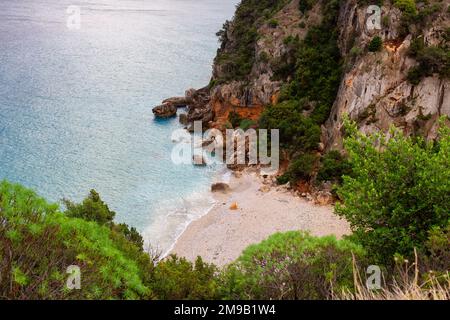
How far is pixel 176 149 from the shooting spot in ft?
203

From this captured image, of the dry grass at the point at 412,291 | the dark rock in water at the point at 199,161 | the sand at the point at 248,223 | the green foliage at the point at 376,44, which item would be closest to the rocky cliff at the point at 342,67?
the green foliage at the point at 376,44

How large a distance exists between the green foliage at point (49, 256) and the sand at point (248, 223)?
21.1 m

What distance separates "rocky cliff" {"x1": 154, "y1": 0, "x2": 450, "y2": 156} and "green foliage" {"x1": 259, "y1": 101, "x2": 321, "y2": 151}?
3.64 feet

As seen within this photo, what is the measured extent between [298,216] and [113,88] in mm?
52211

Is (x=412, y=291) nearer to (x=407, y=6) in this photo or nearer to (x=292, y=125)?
(x=407, y=6)

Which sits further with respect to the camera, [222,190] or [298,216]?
[222,190]

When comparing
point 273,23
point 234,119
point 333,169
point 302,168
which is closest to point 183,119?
point 234,119

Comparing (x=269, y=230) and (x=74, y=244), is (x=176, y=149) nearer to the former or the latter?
(x=269, y=230)

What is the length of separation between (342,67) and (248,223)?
71.9 feet

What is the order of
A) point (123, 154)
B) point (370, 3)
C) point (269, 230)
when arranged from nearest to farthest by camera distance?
point (269, 230) < point (370, 3) < point (123, 154)

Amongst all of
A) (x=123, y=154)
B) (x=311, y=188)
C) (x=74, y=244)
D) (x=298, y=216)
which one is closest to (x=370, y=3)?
(x=311, y=188)

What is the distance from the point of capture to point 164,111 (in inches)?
2891

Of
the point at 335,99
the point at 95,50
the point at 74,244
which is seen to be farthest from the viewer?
the point at 95,50

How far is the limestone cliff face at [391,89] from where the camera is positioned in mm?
44125
